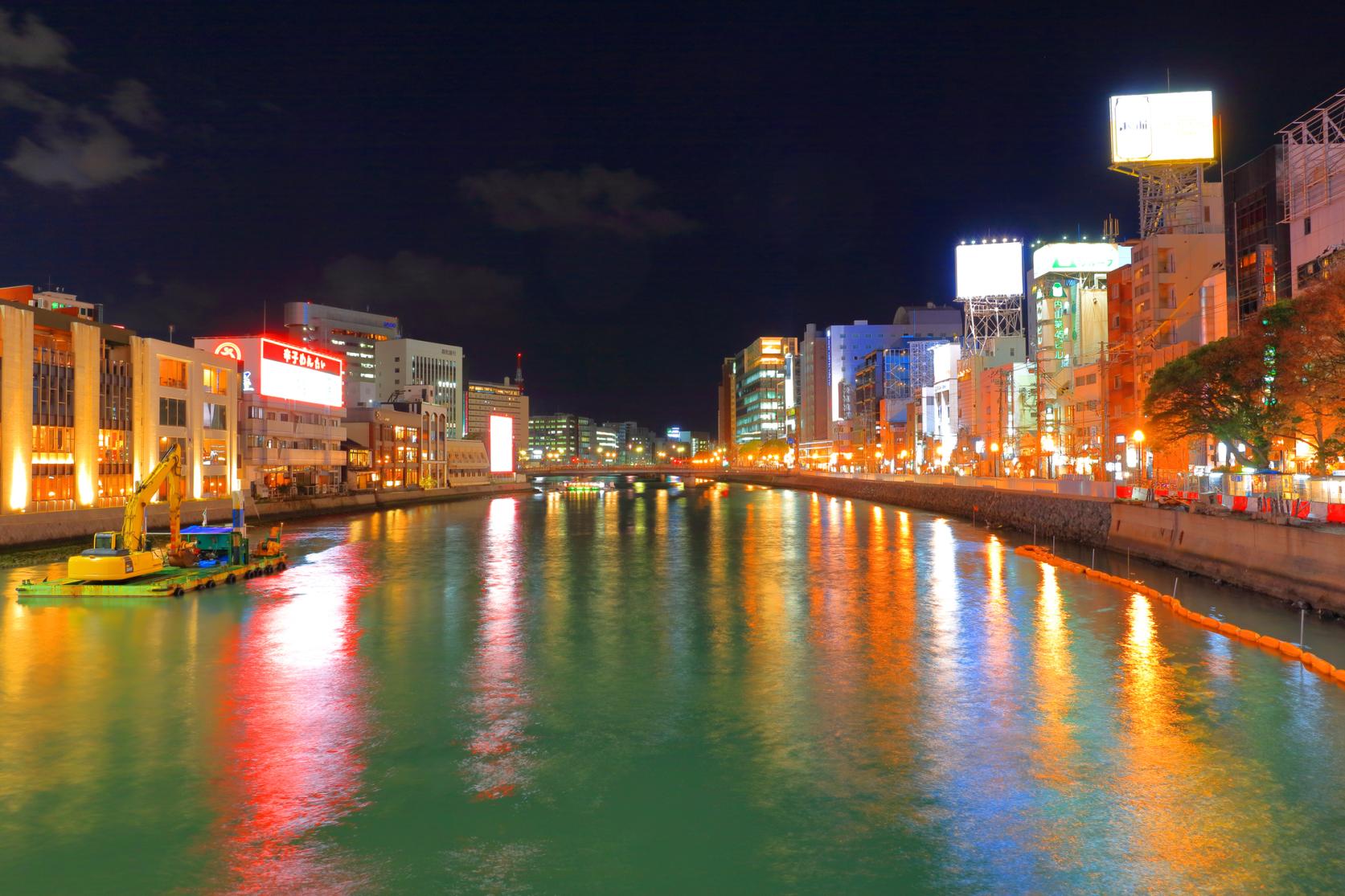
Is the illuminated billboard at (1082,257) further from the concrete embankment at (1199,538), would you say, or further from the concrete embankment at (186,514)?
the concrete embankment at (186,514)

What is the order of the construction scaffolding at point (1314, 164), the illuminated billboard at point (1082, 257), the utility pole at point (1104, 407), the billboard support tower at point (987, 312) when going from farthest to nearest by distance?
the billboard support tower at point (987, 312) → the illuminated billboard at point (1082, 257) → the utility pole at point (1104, 407) → the construction scaffolding at point (1314, 164)

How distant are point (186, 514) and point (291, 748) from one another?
5337 centimetres

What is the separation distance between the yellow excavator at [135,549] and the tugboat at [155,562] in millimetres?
30

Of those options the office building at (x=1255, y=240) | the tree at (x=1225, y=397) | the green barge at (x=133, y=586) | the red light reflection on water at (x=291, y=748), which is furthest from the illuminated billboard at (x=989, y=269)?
the red light reflection on water at (x=291, y=748)

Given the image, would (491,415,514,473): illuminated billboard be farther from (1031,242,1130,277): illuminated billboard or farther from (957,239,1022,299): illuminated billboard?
(1031,242,1130,277): illuminated billboard

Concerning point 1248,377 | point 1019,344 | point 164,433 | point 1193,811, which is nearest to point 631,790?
point 1193,811

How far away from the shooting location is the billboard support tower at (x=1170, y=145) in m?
82.3

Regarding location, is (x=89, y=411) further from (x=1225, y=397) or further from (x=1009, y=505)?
(x=1225, y=397)

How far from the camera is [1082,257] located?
109562 mm

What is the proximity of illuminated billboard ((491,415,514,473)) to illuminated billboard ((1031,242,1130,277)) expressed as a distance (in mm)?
91765

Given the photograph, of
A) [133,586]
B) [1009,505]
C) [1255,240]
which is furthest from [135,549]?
[1255,240]

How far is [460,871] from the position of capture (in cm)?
1154

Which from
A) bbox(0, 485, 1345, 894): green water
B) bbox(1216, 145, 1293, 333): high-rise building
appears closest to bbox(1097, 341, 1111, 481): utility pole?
bbox(1216, 145, 1293, 333): high-rise building

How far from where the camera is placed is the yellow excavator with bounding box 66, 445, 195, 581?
33.7m
